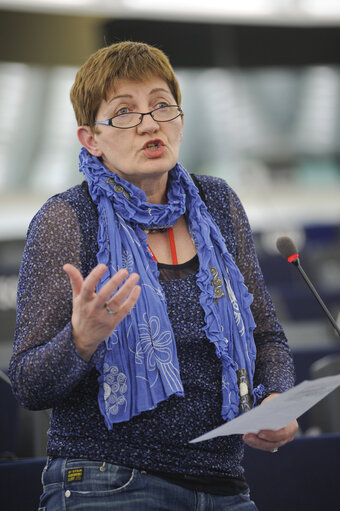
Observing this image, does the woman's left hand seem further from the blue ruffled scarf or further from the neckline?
the neckline

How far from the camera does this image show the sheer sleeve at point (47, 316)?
4.12 ft

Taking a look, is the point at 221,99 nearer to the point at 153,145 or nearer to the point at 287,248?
the point at 287,248

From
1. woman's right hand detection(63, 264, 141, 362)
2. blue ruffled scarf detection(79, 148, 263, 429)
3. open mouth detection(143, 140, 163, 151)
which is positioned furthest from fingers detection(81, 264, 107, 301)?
open mouth detection(143, 140, 163, 151)

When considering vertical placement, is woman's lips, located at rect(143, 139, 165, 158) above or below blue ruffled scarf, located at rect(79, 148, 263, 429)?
above

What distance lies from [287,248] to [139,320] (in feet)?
1.53

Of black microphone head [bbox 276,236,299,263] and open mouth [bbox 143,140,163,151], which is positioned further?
black microphone head [bbox 276,236,299,263]

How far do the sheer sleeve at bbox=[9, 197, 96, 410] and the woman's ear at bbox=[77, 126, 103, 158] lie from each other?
0.17m

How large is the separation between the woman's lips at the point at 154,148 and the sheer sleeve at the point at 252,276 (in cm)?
19

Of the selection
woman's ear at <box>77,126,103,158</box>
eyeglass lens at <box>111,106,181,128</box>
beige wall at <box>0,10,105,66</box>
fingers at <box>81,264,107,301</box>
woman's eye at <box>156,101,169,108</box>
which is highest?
beige wall at <box>0,10,105,66</box>

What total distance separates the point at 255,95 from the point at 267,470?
25.5 ft

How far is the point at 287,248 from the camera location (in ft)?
5.46

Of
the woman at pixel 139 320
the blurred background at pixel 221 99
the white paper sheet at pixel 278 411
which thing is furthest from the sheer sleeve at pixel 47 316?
the blurred background at pixel 221 99

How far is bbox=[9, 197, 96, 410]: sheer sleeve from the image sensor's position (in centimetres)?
125

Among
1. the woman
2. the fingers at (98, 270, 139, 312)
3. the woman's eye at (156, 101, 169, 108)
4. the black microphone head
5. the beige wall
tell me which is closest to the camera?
the fingers at (98, 270, 139, 312)
